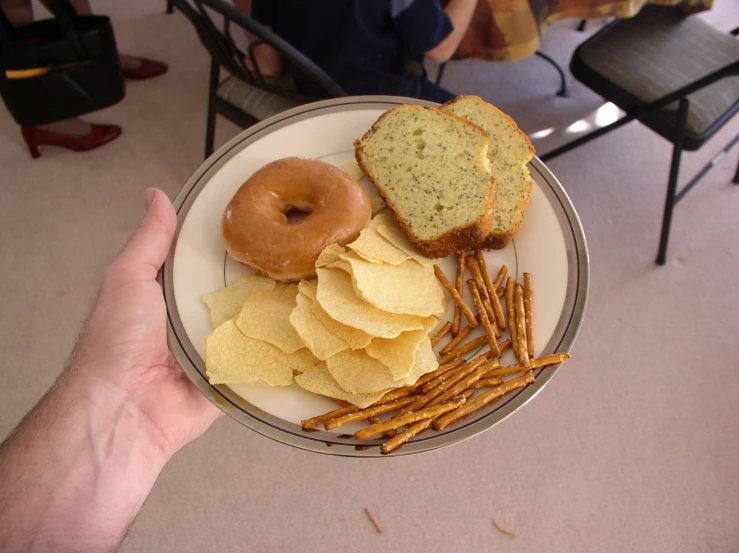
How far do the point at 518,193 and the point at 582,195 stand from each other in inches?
56.4

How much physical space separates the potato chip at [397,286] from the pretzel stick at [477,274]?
3.4 inches

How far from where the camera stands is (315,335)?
47.1 inches

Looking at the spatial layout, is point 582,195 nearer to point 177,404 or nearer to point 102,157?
point 177,404

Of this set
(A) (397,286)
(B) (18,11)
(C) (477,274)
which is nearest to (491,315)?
(C) (477,274)

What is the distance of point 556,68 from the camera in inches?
121

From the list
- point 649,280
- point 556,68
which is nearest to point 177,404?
point 649,280

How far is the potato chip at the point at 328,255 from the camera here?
1.28 metres

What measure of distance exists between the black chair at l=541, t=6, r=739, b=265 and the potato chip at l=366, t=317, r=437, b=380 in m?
1.37

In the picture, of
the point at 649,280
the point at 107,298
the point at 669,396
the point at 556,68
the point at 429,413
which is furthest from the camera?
the point at 556,68

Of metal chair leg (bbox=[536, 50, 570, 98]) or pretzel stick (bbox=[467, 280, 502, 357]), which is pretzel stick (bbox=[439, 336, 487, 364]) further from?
metal chair leg (bbox=[536, 50, 570, 98])

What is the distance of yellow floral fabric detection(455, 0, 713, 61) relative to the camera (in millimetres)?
1861

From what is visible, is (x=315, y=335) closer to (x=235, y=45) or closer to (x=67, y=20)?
(x=235, y=45)

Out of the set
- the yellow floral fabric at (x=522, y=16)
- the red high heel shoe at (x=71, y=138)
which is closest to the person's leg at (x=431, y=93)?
the yellow floral fabric at (x=522, y=16)

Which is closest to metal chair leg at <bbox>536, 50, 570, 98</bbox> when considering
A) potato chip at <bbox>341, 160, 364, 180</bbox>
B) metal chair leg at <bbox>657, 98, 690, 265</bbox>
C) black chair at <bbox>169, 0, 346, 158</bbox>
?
metal chair leg at <bbox>657, 98, 690, 265</bbox>
